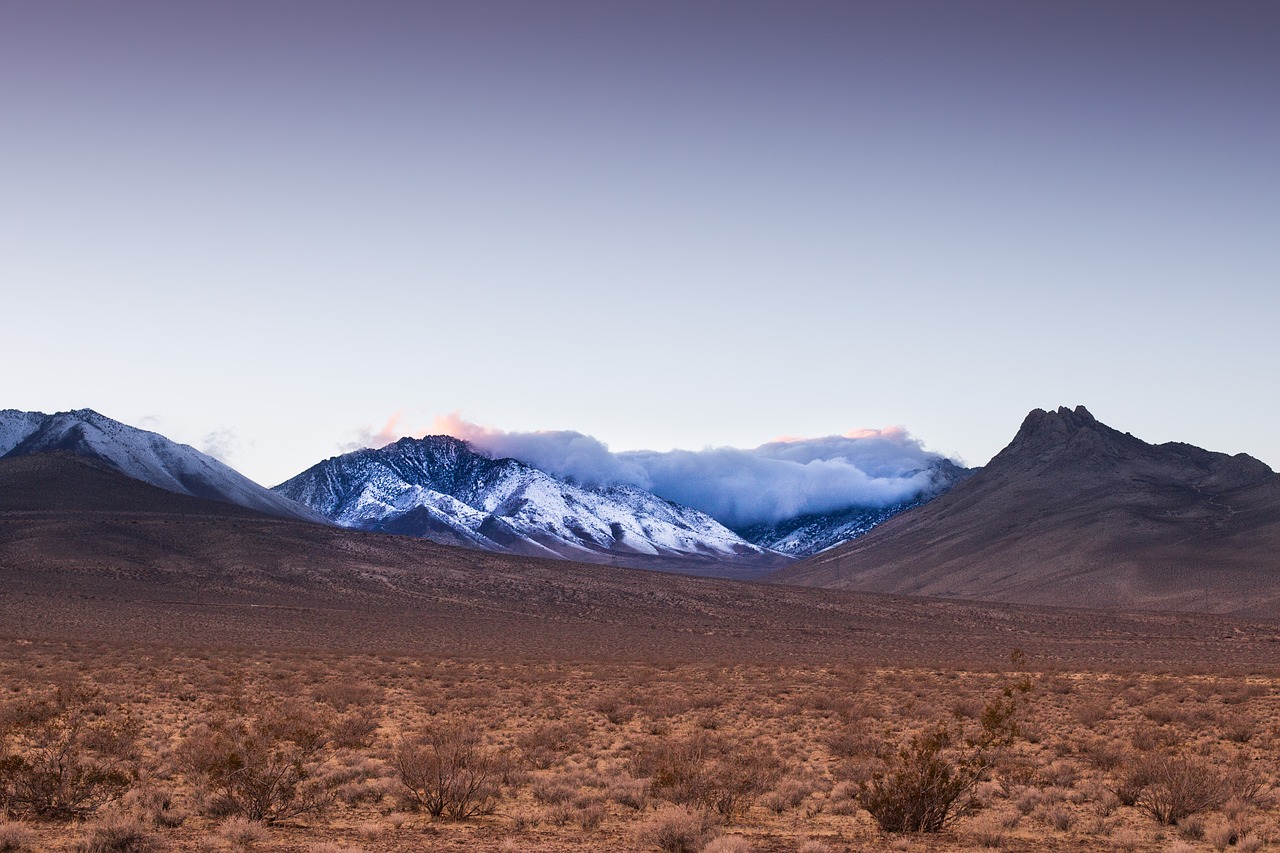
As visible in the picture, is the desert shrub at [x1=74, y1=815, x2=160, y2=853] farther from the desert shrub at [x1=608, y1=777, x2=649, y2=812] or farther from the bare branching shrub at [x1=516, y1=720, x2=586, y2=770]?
the bare branching shrub at [x1=516, y1=720, x2=586, y2=770]

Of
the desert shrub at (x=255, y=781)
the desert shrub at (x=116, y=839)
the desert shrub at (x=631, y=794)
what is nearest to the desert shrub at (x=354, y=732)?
the desert shrub at (x=255, y=781)

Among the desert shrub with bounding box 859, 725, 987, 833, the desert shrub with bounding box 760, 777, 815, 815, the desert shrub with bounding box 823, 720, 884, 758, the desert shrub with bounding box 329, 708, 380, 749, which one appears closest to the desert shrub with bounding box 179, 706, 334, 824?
the desert shrub with bounding box 329, 708, 380, 749

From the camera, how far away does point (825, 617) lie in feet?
307

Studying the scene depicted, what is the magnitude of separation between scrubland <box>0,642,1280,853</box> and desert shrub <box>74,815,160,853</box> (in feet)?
0.12

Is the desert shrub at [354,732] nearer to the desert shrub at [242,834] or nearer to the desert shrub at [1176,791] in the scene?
the desert shrub at [242,834]

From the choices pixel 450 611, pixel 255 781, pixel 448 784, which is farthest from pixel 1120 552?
pixel 255 781

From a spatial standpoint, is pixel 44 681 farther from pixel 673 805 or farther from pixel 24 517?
pixel 24 517

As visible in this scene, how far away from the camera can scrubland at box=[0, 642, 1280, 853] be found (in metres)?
15.0

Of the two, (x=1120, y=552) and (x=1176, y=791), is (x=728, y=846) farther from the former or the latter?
(x=1120, y=552)

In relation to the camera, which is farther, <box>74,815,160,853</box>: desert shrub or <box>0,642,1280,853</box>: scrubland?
<box>0,642,1280,853</box>: scrubland

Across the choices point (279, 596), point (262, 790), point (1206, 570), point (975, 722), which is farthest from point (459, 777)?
point (1206, 570)

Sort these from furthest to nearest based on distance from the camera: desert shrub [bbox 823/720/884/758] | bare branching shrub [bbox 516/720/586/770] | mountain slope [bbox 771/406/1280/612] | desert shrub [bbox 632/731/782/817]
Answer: mountain slope [bbox 771/406/1280/612], desert shrub [bbox 823/720/884/758], bare branching shrub [bbox 516/720/586/770], desert shrub [bbox 632/731/782/817]

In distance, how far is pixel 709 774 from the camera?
17.9 meters

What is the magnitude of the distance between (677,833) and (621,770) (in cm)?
685
